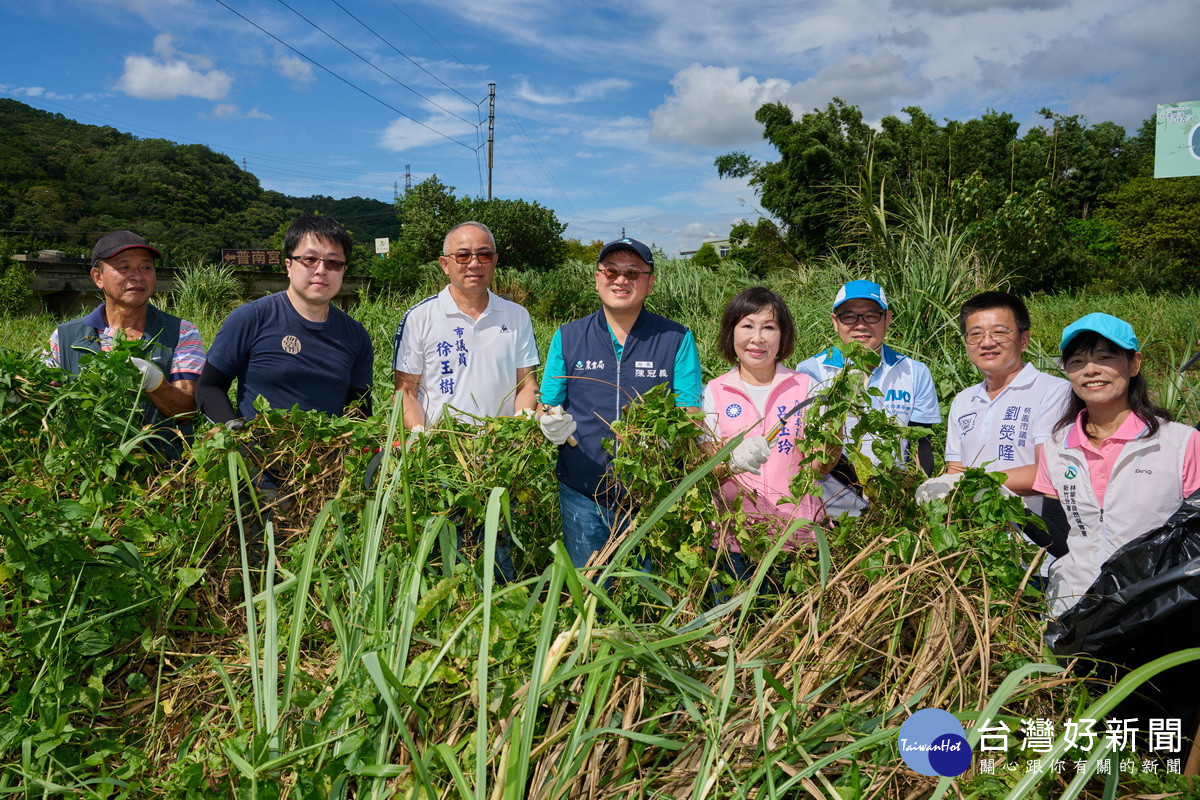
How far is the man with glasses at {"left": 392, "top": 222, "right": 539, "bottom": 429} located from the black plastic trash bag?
6.47 ft

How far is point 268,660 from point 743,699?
2.79 ft

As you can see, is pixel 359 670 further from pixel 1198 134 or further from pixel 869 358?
pixel 1198 134

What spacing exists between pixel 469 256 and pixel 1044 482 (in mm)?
2264

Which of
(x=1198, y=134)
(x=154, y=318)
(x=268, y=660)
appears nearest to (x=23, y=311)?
(x=154, y=318)

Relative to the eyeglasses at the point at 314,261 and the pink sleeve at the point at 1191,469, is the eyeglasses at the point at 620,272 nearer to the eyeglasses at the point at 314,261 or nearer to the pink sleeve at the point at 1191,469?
the eyeglasses at the point at 314,261

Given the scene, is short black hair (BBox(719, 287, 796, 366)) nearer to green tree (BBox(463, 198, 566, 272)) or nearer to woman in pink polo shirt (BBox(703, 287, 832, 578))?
woman in pink polo shirt (BBox(703, 287, 832, 578))

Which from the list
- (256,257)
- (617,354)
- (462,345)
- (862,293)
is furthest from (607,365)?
(256,257)

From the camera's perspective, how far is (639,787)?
1154 millimetres

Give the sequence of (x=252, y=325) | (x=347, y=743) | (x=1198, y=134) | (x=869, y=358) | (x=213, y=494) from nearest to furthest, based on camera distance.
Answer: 1. (x=347, y=743)
2. (x=869, y=358)
3. (x=213, y=494)
4. (x=252, y=325)
5. (x=1198, y=134)

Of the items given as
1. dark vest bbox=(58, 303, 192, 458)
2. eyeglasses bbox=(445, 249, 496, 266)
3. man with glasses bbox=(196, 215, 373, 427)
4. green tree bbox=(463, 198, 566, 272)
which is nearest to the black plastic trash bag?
man with glasses bbox=(196, 215, 373, 427)

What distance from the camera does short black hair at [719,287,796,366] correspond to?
2.54m

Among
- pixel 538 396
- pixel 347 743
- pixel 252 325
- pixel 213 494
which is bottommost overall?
pixel 347 743

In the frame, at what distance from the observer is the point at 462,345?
2.95 metres

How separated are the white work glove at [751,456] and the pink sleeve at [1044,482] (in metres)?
0.99
